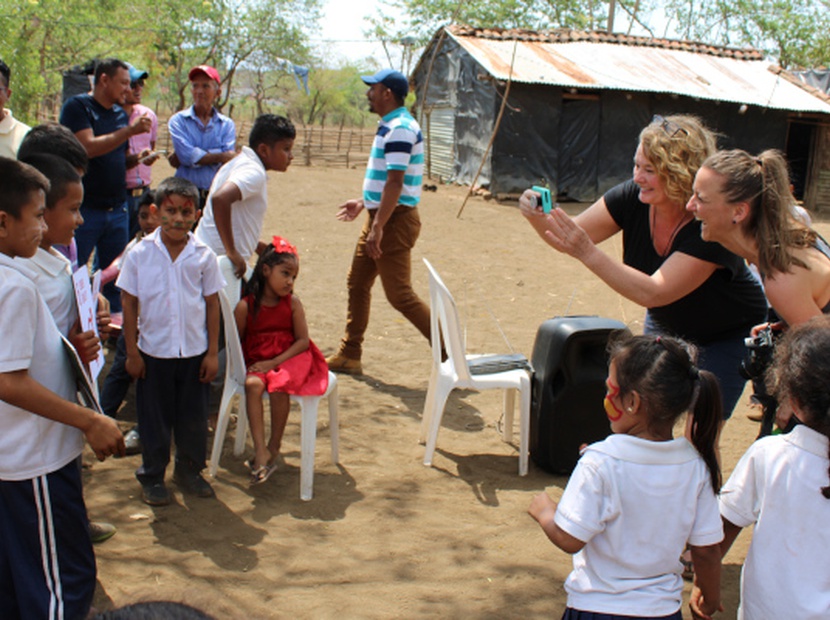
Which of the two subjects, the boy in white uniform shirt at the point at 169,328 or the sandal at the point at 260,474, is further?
the sandal at the point at 260,474

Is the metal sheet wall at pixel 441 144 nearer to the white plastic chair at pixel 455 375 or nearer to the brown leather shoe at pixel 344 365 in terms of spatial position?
the brown leather shoe at pixel 344 365

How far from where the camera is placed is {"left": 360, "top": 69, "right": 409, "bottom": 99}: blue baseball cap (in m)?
5.78

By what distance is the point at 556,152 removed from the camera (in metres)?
18.4

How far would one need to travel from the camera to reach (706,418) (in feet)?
7.51

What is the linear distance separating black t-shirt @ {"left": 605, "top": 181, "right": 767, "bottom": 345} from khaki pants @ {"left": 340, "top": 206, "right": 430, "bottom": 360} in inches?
98.3

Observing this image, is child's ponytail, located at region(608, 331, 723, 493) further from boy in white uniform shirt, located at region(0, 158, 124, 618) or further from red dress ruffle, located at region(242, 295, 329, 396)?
red dress ruffle, located at region(242, 295, 329, 396)

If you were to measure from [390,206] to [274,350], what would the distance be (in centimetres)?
174

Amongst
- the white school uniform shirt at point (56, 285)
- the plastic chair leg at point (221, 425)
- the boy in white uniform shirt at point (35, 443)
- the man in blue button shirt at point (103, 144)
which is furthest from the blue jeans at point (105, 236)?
the boy in white uniform shirt at point (35, 443)

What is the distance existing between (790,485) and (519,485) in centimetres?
226

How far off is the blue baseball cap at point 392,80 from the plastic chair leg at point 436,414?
93.6 inches

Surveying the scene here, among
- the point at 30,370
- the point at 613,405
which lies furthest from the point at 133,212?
the point at 613,405

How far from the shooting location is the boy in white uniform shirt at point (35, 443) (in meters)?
2.30

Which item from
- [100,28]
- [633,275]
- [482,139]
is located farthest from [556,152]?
[633,275]

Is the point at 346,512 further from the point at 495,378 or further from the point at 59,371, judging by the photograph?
the point at 59,371
